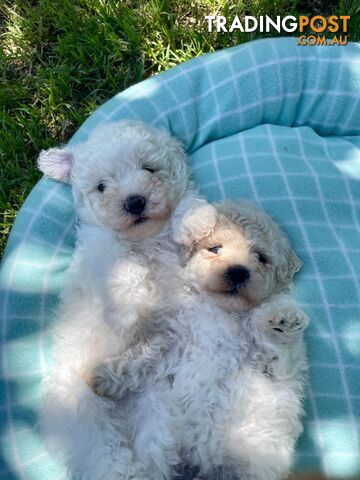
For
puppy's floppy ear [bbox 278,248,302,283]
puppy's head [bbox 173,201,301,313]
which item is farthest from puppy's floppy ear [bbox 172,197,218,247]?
puppy's floppy ear [bbox 278,248,302,283]

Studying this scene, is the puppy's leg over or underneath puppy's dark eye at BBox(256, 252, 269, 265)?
underneath

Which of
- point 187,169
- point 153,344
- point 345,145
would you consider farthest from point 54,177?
point 345,145

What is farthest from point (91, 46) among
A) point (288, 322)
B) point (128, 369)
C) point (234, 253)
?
point (288, 322)

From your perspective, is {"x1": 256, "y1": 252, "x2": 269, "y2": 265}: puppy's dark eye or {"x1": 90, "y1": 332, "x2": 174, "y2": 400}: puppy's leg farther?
{"x1": 256, "y1": 252, "x2": 269, "y2": 265}: puppy's dark eye

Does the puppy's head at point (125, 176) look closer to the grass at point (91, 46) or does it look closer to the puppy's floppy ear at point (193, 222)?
the puppy's floppy ear at point (193, 222)

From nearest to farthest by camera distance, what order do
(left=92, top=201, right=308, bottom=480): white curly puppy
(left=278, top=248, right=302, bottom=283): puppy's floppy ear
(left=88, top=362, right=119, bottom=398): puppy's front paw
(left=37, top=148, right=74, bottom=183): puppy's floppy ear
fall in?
1. (left=92, top=201, right=308, bottom=480): white curly puppy
2. (left=88, top=362, right=119, bottom=398): puppy's front paw
3. (left=278, top=248, right=302, bottom=283): puppy's floppy ear
4. (left=37, top=148, right=74, bottom=183): puppy's floppy ear

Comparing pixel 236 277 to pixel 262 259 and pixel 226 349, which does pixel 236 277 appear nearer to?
pixel 262 259

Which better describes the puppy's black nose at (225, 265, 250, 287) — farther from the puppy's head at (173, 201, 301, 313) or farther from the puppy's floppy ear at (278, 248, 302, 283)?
the puppy's floppy ear at (278, 248, 302, 283)

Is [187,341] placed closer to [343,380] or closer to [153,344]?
[153,344]

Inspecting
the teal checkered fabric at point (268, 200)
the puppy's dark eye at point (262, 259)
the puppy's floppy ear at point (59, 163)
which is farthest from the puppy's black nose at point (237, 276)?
the puppy's floppy ear at point (59, 163)
